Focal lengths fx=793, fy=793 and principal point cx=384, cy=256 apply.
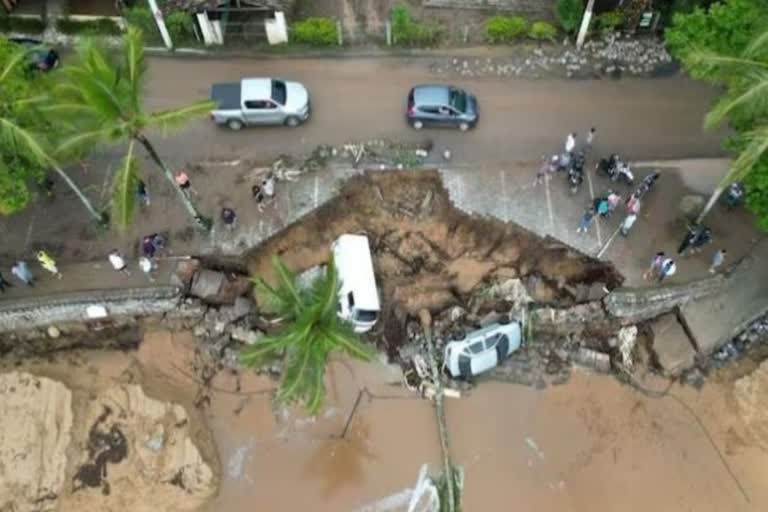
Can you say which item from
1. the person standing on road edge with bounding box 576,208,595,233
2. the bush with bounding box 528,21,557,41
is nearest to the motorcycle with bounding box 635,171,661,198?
the person standing on road edge with bounding box 576,208,595,233

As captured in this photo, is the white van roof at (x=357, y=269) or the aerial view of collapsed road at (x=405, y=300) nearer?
the aerial view of collapsed road at (x=405, y=300)

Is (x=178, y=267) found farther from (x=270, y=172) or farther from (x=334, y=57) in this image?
(x=334, y=57)

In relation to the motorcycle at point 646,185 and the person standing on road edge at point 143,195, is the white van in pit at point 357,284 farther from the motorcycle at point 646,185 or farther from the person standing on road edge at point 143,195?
the motorcycle at point 646,185

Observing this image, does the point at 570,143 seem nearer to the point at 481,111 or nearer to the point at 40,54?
the point at 481,111

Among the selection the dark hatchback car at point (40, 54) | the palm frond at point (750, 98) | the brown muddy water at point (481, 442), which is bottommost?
the brown muddy water at point (481, 442)

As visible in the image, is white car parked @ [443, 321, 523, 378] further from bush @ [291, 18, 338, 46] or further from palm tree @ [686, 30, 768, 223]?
bush @ [291, 18, 338, 46]

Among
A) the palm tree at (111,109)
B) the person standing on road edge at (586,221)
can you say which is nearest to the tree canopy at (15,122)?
the palm tree at (111,109)

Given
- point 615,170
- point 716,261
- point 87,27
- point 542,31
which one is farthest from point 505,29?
point 87,27
